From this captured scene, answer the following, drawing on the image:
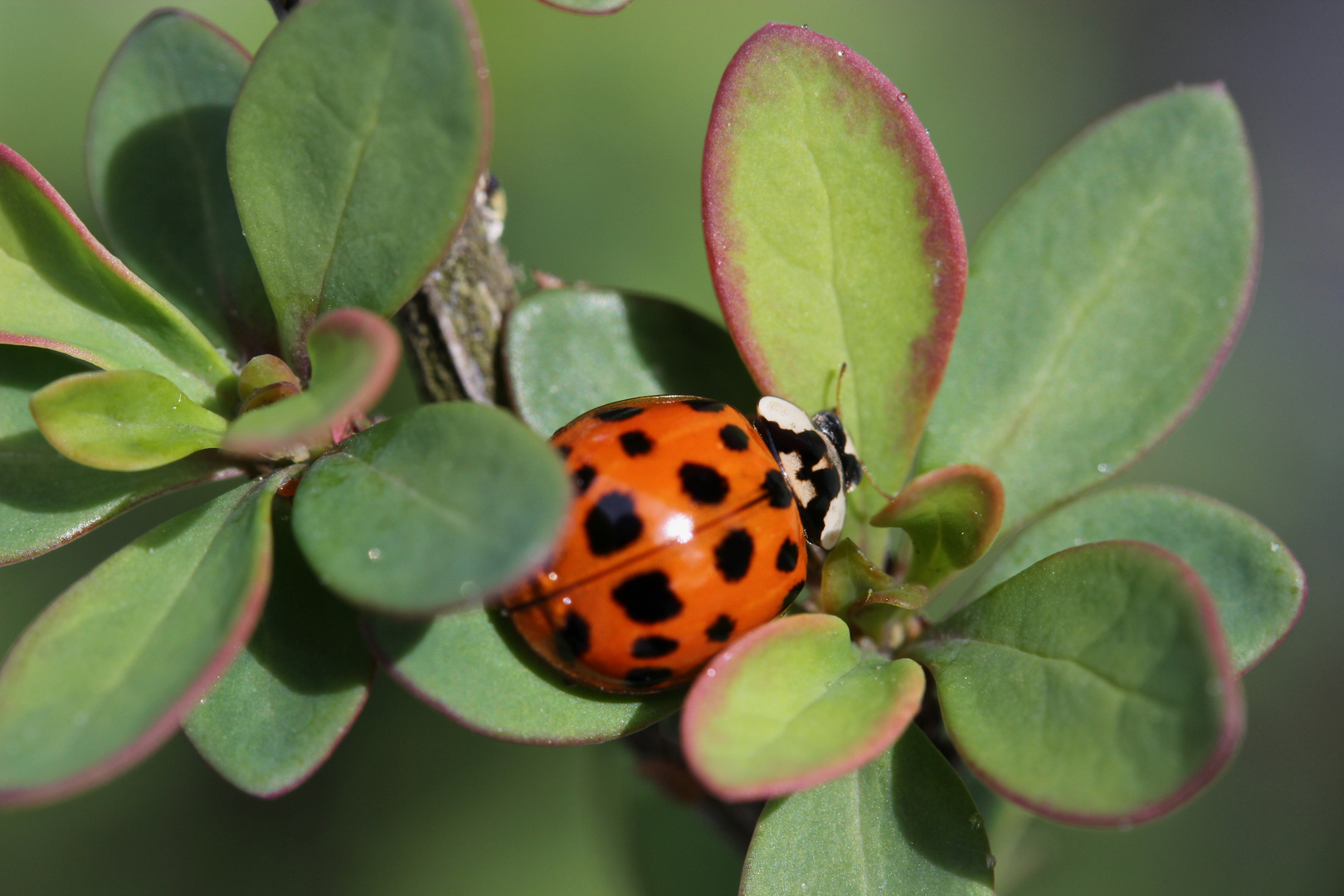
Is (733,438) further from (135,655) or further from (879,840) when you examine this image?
(135,655)

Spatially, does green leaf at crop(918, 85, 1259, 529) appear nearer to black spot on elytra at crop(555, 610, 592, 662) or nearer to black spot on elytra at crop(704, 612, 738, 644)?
black spot on elytra at crop(704, 612, 738, 644)

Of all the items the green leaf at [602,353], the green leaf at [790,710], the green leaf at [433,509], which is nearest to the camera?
the green leaf at [433,509]

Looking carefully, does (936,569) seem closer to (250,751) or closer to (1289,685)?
(250,751)

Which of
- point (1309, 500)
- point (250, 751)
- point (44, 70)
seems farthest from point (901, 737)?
point (44, 70)

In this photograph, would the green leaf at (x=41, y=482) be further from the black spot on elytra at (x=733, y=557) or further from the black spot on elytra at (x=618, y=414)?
the black spot on elytra at (x=733, y=557)

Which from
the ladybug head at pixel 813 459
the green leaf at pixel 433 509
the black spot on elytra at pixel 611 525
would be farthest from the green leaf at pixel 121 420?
the ladybug head at pixel 813 459

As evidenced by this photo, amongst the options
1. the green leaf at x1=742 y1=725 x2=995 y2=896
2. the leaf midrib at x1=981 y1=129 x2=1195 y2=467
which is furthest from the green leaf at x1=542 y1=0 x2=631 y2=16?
the green leaf at x1=742 y1=725 x2=995 y2=896
